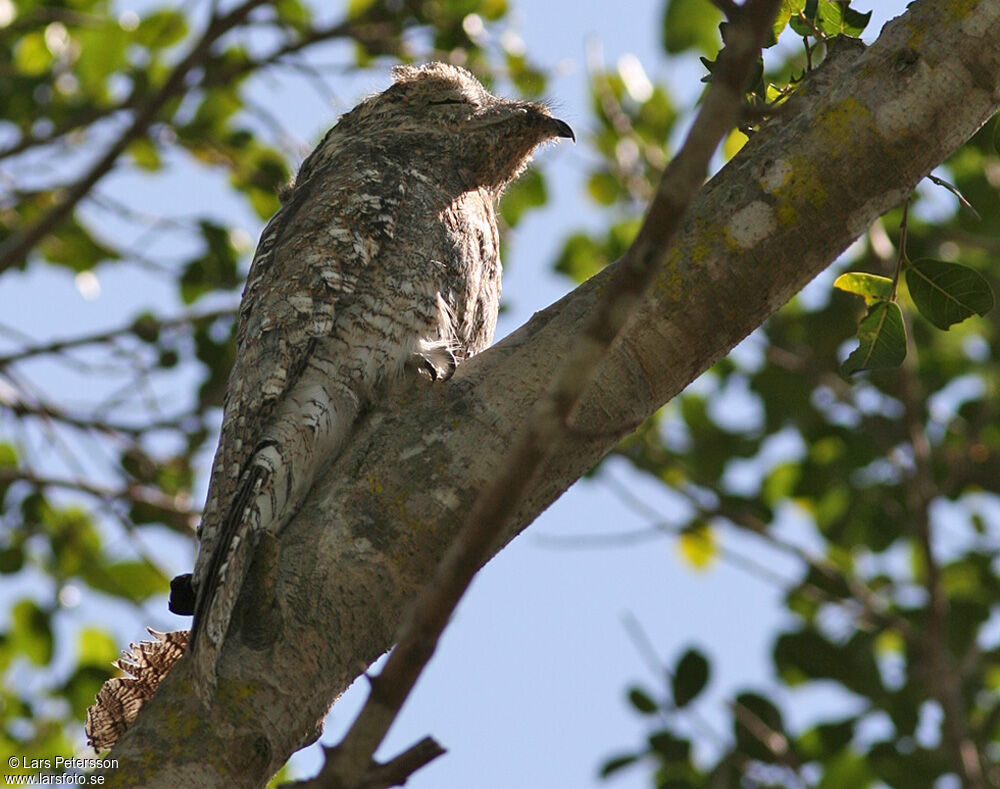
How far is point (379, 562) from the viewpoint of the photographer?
Result: 1.88 meters

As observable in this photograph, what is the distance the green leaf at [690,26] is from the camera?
4.57 metres

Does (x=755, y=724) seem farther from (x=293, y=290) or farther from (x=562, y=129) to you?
(x=293, y=290)

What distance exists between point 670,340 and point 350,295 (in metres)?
1.10

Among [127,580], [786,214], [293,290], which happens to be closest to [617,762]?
[127,580]

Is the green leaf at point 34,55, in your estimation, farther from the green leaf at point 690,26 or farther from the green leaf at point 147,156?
the green leaf at point 690,26

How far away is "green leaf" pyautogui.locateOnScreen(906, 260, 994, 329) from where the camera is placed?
213 cm

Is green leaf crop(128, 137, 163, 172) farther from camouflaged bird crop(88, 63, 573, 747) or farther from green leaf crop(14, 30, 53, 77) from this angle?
camouflaged bird crop(88, 63, 573, 747)

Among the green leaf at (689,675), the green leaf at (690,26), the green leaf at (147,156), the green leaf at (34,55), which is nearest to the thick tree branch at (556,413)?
the green leaf at (689,675)

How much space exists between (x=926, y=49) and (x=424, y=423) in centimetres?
105

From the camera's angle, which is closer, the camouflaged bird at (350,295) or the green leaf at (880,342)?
the green leaf at (880,342)

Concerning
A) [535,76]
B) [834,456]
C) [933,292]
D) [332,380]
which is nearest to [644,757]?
[834,456]

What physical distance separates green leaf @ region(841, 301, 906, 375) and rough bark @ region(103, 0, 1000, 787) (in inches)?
9.1

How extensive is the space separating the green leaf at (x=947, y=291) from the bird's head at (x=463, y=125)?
1517 mm

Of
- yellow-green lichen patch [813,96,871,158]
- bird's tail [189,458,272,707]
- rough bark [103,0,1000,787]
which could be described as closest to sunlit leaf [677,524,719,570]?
bird's tail [189,458,272,707]
